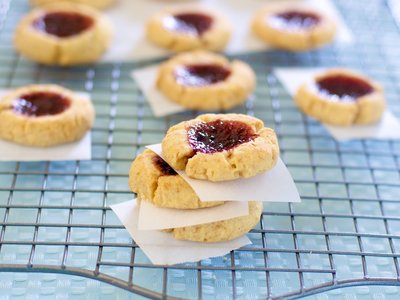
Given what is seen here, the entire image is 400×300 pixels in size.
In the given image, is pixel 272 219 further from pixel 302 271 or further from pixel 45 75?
pixel 45 75

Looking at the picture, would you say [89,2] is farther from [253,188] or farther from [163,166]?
[253,188]

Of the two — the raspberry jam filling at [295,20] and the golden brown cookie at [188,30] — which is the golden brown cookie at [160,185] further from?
the raspberry jam filling at [295,20]


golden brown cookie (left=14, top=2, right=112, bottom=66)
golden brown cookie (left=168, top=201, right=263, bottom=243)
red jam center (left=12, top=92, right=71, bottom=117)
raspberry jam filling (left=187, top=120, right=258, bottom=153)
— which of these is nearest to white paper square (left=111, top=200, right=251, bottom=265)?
golden brown cookie (left=168, top=201, right=263, bottom=243)

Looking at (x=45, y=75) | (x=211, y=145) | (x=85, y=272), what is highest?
(x=211, y=145)

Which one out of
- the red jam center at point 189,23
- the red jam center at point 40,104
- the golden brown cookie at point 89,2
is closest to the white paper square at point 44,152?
the red jam center at point 40,104

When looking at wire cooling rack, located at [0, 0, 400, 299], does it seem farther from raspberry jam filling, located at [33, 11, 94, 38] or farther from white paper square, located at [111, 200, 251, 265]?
raspberry jam filling, located at [33, 11, 94, 38]

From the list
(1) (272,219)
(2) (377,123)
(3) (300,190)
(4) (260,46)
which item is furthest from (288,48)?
(1) (272,219)

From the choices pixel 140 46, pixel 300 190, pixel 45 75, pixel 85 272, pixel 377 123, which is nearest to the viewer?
pixel 85 272
